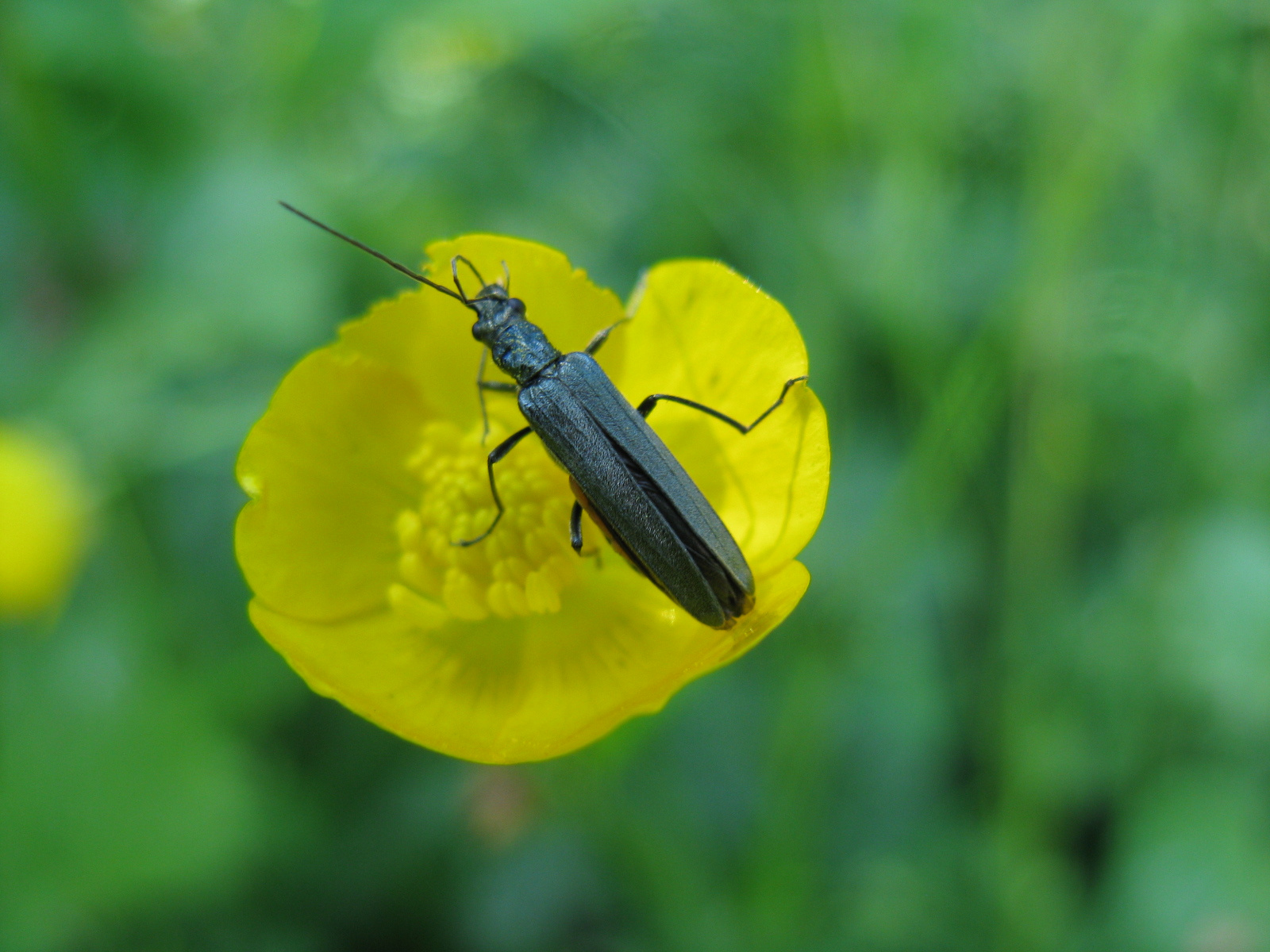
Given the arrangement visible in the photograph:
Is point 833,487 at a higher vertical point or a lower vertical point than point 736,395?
lower

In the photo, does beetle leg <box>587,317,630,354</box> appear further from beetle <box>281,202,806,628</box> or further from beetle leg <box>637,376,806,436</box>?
beetle leg <box>637,376,806,436</box>

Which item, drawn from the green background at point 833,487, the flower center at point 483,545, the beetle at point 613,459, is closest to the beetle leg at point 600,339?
the beetle at point 613,459

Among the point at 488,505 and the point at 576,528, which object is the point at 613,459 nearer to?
the point at 576,528

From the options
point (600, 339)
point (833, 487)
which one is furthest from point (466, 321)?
point (833, 487)

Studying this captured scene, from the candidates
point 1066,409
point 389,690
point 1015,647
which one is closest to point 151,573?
point 389,690

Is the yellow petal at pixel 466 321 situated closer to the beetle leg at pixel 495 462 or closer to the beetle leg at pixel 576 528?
the beetle leg at pixel 495 462
